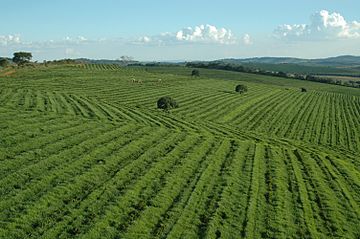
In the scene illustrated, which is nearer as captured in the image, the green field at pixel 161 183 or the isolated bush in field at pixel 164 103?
the green field at pixel 161 183

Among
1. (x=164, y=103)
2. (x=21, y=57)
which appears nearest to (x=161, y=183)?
(x=164, y=103)

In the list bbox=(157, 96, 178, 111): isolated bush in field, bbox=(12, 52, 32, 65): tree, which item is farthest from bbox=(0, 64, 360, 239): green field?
bbox=(12, 52, 32, 65): tree

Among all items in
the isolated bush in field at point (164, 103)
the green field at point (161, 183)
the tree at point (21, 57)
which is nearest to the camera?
the green field at point (161, 183)

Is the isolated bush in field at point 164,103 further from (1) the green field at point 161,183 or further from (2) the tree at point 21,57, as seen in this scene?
(2) the tree at point 21,57

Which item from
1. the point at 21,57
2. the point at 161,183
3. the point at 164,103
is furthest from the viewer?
the point at 21,57

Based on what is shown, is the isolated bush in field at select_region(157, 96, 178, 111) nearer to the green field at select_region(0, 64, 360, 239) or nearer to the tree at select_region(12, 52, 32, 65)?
the green field at select_region(0, 64, 360, 239)

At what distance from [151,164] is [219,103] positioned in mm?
51136

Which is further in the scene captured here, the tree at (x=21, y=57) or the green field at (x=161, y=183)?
the tree at (x=21, y=57)

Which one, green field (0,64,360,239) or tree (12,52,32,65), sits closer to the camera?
green field (0,64,360,239)

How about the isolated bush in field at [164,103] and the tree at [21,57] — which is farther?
the tree at [21,57]

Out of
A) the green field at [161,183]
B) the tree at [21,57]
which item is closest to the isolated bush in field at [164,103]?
the green field at [161,183]

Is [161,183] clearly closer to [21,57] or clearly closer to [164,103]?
[164,103]

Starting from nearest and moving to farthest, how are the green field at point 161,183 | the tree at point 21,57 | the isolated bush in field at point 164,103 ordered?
1. the green field at point 161,183
2. the isolated bush in field at point 164,103
3. the tree at point 21,57

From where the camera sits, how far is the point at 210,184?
27844 mm
